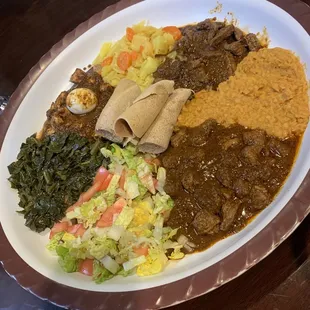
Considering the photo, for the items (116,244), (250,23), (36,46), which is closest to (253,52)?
(250,23)

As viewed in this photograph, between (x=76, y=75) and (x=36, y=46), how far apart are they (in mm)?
1253

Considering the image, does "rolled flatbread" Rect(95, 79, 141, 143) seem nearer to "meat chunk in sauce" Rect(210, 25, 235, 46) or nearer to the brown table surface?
"meat chunk in sauce" Rect(210, 25, 235, 46)

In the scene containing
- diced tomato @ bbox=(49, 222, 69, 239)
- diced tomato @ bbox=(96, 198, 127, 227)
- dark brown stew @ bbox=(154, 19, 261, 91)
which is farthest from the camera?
dark brown stew @ bbox=(154, 19, 261, 91)

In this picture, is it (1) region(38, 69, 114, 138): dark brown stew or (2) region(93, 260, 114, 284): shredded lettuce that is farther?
(1) region(38, 69, 114, 138): dark brown stew

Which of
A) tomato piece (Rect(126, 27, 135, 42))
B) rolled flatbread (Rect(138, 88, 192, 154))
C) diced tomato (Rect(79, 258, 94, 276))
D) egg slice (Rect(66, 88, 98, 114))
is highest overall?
tomato piece (Rect(126, 27, 135, 42))

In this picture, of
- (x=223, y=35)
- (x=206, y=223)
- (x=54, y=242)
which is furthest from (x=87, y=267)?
(x=223, y=35)

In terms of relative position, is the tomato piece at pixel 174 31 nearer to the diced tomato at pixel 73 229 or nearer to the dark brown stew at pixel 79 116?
the dark brown stew at pixel 79 116

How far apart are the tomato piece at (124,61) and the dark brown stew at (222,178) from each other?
1.40 meters

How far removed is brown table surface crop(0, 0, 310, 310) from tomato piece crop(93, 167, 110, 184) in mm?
1247

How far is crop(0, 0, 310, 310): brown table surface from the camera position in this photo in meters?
2.88

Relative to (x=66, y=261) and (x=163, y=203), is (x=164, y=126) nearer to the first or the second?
(x=163, y=203)

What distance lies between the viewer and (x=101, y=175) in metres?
4.03

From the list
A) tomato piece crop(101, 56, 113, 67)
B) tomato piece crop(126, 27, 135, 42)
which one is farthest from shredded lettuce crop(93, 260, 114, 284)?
tomato piece crop(126, 27, 135, 42)

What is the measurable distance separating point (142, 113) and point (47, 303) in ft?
6.48
